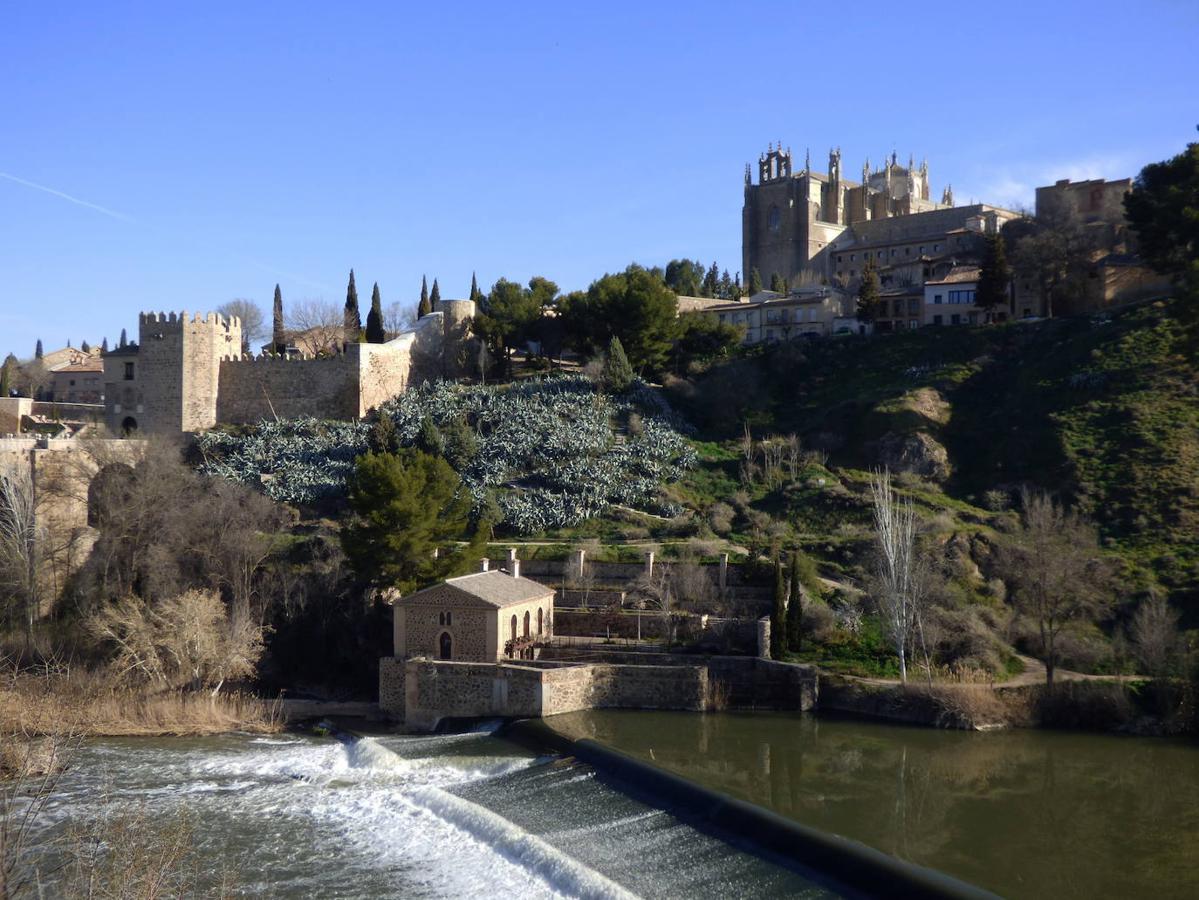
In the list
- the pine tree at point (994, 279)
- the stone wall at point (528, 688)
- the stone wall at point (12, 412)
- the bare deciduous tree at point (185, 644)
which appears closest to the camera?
the stone wall at point (528, 688)

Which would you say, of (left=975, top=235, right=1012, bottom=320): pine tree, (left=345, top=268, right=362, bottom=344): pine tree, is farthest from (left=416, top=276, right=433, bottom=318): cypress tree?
(left=975, top=235, right=1012, bottom=320): pine tree

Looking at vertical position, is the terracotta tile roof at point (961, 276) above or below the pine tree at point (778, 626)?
above

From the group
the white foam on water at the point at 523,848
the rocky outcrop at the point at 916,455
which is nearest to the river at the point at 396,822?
the white foam on water at the point at 523,848

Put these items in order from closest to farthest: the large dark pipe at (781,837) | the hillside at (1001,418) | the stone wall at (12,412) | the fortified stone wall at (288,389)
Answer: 1. the large dark pipe at (781,837)
2. the hillside at (1001,418)
3. the fortified stone wall at (288,389)
4. the stone wall at (12,412)

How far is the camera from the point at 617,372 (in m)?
44.7

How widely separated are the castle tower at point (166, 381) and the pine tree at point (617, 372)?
15.0 meters

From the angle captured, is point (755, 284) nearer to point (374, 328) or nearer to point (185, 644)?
point (374, 328)

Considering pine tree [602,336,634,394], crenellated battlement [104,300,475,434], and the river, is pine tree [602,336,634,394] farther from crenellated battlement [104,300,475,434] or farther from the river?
the river

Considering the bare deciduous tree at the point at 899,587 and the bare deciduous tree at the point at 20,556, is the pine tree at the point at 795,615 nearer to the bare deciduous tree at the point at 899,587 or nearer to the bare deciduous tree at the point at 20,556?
the bare deciduous tree at the point at 899,587

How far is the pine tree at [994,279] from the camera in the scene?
47375mm

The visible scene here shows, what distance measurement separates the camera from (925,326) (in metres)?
48.9

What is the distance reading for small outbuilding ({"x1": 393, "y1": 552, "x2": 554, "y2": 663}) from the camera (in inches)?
1091

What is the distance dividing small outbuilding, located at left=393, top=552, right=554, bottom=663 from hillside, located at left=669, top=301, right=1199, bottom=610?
11.3 m

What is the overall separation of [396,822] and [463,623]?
7.97 metres
